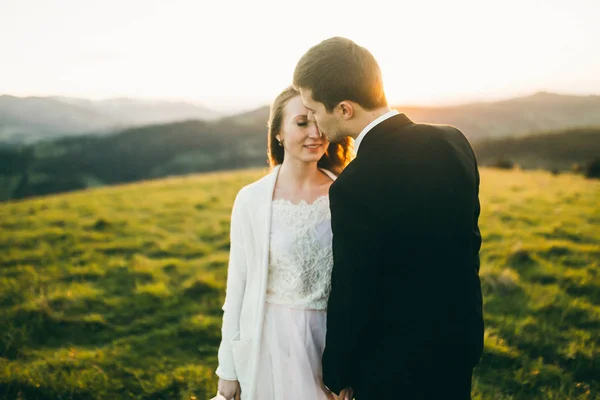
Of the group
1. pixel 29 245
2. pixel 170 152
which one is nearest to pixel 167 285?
pixel 29 245

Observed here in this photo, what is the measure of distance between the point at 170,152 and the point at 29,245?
2364cm

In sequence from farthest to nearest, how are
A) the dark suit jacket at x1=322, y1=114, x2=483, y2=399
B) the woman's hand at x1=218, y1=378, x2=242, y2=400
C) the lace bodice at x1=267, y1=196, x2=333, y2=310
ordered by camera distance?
the woman's hand at x1=218, y1=378, x2=242, y2=400 < the lace bodice at x1=267, y1=196, x2=333, y2=310 < the dark suit jacket at x1=322, y1=114, x2=483, y2=399

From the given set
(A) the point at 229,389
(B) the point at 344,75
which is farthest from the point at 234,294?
(B) the point at 344,75

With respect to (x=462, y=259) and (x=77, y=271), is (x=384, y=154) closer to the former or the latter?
(x=462, y=259)

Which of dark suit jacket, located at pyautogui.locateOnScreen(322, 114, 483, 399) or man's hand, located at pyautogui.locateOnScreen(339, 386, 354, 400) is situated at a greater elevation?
dark suit jacket, located at pyautogui.locateOnScreen(322, 114, 483, 399)

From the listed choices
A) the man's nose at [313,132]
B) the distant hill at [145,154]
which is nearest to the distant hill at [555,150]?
the distant hill at [145,154]

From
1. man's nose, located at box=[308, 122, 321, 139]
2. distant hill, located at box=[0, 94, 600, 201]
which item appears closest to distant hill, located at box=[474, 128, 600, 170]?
distant hill, located at box=[0, 94, 600, 201]

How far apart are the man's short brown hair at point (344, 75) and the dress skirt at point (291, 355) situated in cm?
140

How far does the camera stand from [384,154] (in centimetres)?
191

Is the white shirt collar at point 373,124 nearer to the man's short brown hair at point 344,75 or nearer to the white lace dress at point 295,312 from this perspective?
the man's short brown hair at point 344,75

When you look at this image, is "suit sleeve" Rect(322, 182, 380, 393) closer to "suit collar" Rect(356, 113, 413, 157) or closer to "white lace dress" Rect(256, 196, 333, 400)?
"suit collar" Rect(356, 113, 413, 157)

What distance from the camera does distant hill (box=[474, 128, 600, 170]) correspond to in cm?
1512

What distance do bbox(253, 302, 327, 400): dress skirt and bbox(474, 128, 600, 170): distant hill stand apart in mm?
15758

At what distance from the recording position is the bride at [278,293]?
104 inches
